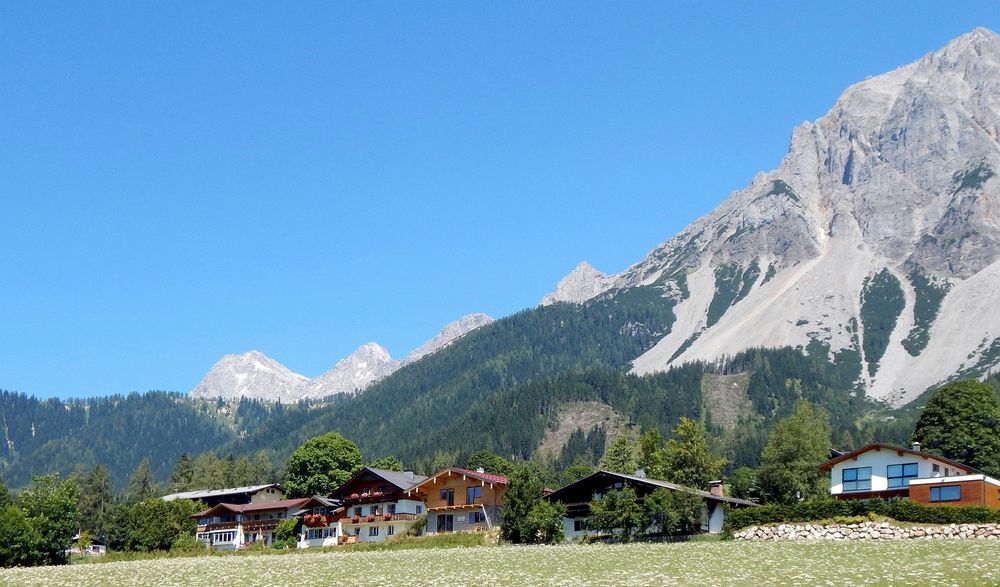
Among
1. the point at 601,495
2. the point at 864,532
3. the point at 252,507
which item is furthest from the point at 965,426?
the point at 252,507

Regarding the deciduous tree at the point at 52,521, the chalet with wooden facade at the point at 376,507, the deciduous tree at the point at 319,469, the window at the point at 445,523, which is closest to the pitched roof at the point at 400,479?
the chalet with wooden facade at the point at 376,507

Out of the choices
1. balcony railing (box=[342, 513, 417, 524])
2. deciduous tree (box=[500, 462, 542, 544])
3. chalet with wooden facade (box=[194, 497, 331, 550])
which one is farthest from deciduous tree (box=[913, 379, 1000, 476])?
chalet with wooden facade (box=[194, 497, 331, 550])

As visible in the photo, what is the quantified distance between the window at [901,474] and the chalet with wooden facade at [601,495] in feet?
38.7

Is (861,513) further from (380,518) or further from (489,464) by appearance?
(489,464)

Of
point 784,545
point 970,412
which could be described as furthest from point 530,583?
point 970,412

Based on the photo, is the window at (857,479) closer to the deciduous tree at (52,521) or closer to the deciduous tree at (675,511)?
the deciduous tree at (675,511)

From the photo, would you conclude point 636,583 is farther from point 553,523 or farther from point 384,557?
point 553,523

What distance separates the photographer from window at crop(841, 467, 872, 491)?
8850 centimetres

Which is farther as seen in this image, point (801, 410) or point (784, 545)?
point (801, 410)

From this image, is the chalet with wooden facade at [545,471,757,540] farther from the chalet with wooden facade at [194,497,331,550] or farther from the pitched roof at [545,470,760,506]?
the chalet with wooden facade at [194,497,331,550]

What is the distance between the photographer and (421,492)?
112m

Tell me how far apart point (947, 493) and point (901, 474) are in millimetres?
7231

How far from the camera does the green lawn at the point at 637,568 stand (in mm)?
41156

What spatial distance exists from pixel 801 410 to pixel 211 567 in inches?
2953
